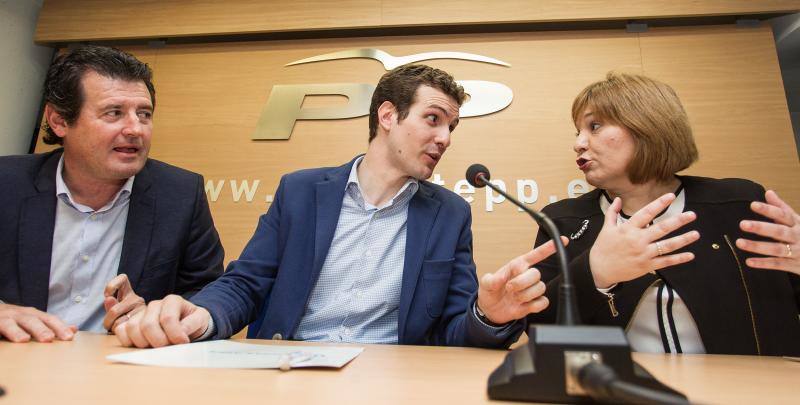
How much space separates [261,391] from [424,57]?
7.87ft

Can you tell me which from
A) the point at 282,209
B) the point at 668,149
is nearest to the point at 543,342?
the point at 282,209

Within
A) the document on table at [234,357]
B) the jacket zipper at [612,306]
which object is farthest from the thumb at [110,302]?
the jacket zipper at [612,306]

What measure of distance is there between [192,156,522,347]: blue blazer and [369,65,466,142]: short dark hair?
37cm

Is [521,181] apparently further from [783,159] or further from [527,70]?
[783,159]

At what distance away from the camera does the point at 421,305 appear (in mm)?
1368

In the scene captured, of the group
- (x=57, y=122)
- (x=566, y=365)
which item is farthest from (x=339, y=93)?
(x=566, y=365)

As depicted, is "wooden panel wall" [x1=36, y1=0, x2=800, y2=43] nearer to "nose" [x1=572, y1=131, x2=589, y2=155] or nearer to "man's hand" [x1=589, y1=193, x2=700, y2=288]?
"nose" [x1=572, y1=131, x2=589, y2=155]

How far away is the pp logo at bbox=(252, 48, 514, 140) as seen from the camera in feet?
8.36

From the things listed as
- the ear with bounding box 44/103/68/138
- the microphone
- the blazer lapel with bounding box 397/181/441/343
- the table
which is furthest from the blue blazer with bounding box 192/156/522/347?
the ear with bounding box 44/103/68/138

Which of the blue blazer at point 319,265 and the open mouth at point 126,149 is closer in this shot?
the blue blazer at point 319,265

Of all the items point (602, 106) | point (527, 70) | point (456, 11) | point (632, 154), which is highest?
point (456, 11)

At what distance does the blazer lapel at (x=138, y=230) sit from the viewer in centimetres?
148

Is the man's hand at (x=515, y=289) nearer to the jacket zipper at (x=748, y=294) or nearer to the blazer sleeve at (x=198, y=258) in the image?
the jacket zipper at (x=748, y=294)

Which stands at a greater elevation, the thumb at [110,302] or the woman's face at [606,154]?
the woman's face at [606,154]
